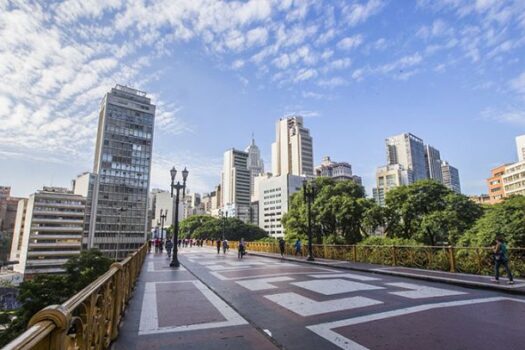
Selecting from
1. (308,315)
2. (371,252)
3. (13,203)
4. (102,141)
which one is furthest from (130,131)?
(308,315)

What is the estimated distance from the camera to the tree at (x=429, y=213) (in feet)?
81.6

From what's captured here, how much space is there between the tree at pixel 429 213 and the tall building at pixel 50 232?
88896 mm

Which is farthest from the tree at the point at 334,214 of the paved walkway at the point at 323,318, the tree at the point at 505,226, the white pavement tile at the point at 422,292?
the paved walkway at the point at 323,318

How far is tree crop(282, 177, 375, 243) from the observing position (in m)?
32.3

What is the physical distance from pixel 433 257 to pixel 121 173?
118 meters

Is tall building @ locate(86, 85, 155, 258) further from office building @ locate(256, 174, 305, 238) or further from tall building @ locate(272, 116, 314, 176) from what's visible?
tall building @ locate(272, 116, 314, 176)

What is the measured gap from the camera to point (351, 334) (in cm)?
505

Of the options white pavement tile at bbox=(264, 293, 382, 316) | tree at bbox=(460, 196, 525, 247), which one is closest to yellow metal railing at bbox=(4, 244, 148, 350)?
white pavement tile at bbox=(264, 293, 382, 316)

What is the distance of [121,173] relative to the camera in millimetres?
115062

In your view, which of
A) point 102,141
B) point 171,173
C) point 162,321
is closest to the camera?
point 162,321

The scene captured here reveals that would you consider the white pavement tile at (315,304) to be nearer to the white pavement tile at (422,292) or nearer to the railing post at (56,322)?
the white pavement tile at (422,292)

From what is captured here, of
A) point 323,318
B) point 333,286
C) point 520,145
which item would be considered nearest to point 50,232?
point 333,286

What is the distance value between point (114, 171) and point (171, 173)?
105739mm

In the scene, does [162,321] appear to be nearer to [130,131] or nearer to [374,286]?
[374,286]
